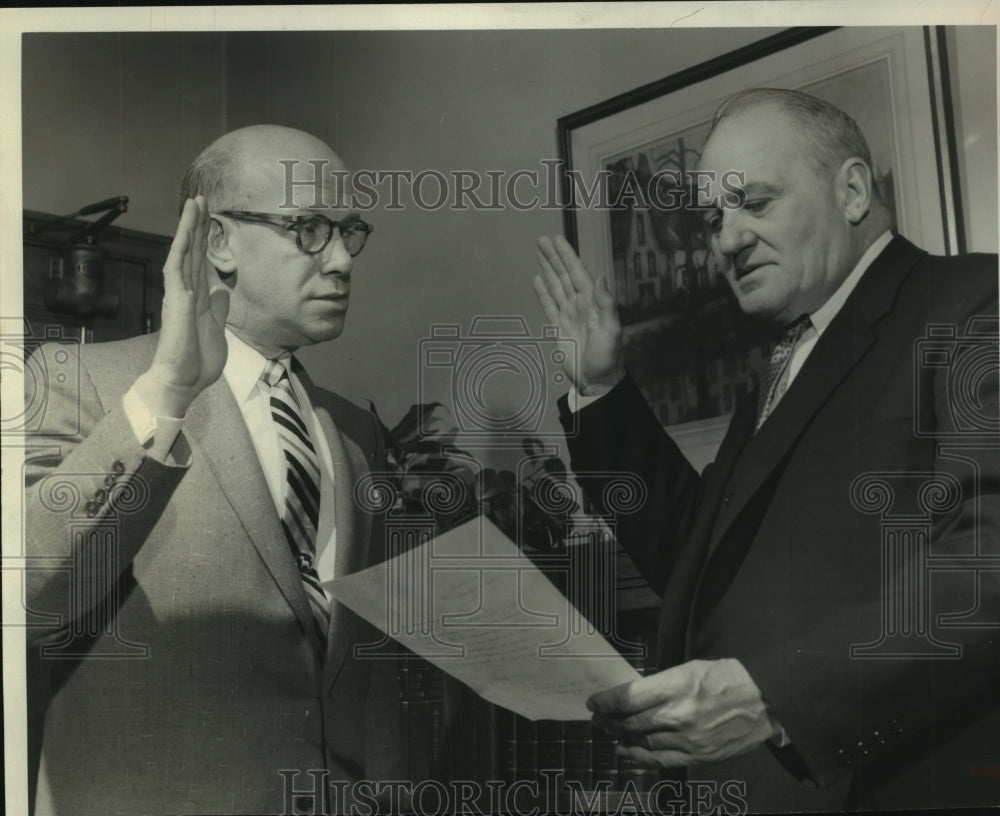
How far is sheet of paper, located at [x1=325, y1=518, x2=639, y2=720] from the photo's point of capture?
11.9ft

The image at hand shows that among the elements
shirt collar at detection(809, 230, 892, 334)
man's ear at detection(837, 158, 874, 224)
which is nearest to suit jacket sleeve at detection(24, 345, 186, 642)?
shirt collar at detection(809, 230, 892, 334)

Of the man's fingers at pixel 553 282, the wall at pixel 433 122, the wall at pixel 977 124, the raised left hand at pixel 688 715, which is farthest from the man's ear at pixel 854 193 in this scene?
the raised left hand at pixel 688 715

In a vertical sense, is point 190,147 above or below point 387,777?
above

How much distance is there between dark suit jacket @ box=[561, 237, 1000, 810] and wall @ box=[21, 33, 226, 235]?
137cm

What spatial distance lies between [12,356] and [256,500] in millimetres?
808

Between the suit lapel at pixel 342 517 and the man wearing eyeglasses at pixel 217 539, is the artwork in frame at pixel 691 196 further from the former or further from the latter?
the suit lapel at pixel 342 517

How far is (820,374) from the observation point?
3658 millimetres

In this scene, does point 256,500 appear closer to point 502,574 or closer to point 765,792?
point 502,574

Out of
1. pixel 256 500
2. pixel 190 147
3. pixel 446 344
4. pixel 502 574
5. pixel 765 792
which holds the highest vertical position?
pixel 190 147

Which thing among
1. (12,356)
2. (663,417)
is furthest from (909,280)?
(12,356)

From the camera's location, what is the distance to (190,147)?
12.1ft

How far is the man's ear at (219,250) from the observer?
3.67m

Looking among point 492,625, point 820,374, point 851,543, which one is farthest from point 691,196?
point 492,625

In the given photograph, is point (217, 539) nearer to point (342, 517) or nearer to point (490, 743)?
point (342, 517)
